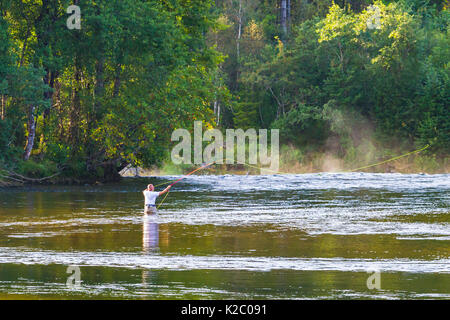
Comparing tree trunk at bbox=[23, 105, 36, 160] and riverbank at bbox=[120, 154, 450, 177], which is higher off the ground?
tree trunk at bbox=[23, 105, 36, 160]

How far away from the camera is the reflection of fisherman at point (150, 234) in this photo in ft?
58.9

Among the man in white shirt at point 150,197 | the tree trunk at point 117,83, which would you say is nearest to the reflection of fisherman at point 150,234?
the man in white shirt at point 150,197

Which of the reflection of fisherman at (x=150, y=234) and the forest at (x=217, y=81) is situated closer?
the reflection of fisherman at (x=150, y=234)

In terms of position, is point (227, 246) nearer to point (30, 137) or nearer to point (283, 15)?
point (30, 137)

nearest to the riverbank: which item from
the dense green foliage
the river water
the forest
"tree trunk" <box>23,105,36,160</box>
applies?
the forest

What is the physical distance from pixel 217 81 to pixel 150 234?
3905cm

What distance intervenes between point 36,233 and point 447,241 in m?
9.42

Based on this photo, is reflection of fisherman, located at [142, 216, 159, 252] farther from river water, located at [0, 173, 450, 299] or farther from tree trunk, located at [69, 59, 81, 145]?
tree trunk, located at [69, 59, 81, 145]

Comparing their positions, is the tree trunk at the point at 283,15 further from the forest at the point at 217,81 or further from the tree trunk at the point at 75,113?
the tree trunk at the point at 75,113

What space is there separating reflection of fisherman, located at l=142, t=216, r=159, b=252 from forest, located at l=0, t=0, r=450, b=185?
15415 millimetres

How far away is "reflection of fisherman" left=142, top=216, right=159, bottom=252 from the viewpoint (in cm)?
1795

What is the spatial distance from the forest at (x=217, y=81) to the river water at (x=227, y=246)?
23.4 feet

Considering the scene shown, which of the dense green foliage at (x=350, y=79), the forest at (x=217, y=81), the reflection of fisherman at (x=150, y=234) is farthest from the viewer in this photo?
the dense green foliage at (x=350, y=79)
